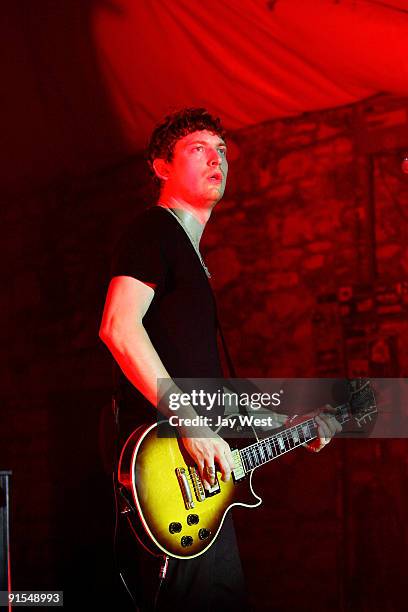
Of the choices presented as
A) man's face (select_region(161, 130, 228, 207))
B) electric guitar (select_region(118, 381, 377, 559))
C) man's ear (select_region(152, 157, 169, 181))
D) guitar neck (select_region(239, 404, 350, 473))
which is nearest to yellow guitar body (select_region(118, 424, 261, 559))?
electric guitar (select_region(118, 381, 377, 559))

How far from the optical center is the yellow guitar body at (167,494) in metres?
2.19

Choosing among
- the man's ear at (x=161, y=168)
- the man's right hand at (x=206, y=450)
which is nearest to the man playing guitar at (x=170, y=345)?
the man's right hand at (x=206, y=450)

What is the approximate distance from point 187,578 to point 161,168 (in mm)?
1199

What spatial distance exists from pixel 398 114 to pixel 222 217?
1.15m

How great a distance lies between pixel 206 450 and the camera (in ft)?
7.16

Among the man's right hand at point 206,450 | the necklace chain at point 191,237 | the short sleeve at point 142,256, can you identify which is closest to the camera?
the man's right hand at point 206,450

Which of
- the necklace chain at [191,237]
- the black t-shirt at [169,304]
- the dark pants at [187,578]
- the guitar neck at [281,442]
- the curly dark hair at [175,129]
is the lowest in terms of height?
the dark pants at [187,578]

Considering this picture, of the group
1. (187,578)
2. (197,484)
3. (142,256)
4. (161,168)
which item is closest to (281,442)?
(197,484)

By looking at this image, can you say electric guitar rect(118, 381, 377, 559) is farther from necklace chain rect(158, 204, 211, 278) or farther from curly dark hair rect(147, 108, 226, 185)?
curly dark hair rect(147, 108, 226, 185)

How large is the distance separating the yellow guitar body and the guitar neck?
0.22 m

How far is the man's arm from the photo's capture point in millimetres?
2191

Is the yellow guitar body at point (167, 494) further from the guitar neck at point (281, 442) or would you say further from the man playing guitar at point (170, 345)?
the guitar neck at point (281, 442)

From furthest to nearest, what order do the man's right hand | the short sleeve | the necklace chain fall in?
the necklace chain → the short sleeve → the man's right hand

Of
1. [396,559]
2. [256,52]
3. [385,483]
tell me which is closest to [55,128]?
[256,52]
